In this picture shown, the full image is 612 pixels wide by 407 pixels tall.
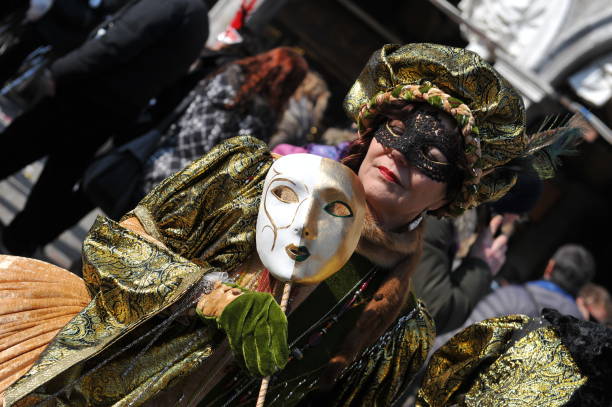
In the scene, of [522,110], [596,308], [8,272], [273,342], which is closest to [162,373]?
[273,342]

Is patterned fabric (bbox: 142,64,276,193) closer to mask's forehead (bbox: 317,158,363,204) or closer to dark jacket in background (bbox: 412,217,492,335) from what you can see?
dark jacket in background (bbox: 412,217,492,335)

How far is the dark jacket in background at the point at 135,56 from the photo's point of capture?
2.91 m

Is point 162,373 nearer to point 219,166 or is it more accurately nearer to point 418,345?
point 219,166

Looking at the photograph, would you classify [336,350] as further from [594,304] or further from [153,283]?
[594,304]

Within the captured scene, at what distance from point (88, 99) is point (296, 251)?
1.99 metres

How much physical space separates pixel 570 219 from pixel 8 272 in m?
6.18

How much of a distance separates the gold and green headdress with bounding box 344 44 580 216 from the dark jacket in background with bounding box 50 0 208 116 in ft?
4.54

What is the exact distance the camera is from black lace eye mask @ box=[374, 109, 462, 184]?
5.45 feet

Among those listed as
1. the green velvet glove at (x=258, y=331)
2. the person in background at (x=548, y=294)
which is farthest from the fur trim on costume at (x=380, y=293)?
the person in background at (x=548, y=294)

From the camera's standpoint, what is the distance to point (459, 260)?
10.7 feet

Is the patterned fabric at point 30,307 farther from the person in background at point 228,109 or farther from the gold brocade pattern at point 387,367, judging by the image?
the person in background at point 228,109

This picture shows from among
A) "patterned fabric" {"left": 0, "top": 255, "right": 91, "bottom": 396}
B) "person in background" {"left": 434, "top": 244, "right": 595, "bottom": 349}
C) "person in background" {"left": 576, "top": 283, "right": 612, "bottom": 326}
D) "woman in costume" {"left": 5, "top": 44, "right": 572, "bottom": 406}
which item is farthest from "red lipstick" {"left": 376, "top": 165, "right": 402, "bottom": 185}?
"person in background" {"left": 576, "top": 283, "right": 612, "bottom": 326}

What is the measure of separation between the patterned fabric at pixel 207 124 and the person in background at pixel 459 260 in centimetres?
94

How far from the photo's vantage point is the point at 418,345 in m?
1.96
